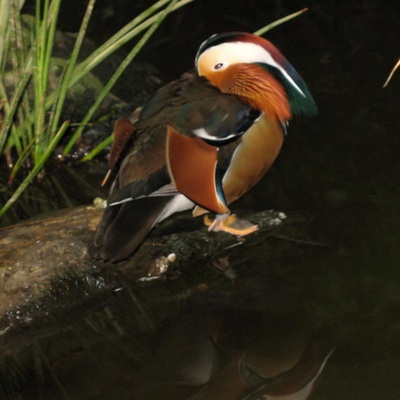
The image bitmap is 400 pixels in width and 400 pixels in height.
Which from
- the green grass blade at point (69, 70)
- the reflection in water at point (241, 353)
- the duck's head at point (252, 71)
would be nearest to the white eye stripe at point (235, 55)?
the duck's head at point (252, 71)

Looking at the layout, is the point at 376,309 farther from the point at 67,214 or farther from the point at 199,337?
the point at 67,214

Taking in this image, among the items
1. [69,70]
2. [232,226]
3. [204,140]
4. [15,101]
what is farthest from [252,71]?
[15,101]

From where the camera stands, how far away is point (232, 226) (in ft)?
12.6

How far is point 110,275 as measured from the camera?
3.58 m

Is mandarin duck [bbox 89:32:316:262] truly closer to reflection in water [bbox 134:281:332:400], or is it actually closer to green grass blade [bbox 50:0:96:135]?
reflection in water [bbox 134:281:332:400]

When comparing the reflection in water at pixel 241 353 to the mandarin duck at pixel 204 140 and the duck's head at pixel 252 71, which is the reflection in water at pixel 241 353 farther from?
the duck's head at pixel 252 71

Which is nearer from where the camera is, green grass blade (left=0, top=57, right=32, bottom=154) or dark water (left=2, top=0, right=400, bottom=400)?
dark water (left=2, top=0, right=400, bottom=400)

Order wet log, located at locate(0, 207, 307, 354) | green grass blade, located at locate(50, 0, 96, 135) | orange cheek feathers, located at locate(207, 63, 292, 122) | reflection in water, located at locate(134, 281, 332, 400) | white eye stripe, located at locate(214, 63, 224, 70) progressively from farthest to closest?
green grass blade, located at locate(50, 0, 96, 135) → white eye stripe, located at locate(214, 63, 224, 70) → orange cheek feathers, located at locate(207, 63, 292, 122) → wet log, located at locate(0, 207, 307, 354) → reflection in water, located at locate(134, 281, 332, 400)

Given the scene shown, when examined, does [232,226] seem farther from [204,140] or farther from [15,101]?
[15,101]

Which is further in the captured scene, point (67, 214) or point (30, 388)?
point (67, 214)

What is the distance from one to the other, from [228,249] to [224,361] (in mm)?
794

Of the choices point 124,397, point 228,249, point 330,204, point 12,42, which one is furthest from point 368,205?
point 12,42

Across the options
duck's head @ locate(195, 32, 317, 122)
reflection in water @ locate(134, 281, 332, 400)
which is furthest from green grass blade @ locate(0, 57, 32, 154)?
reflection in water @ locate(134, 281, 332, 400)

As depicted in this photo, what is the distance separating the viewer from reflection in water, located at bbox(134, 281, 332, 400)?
9.72ft
